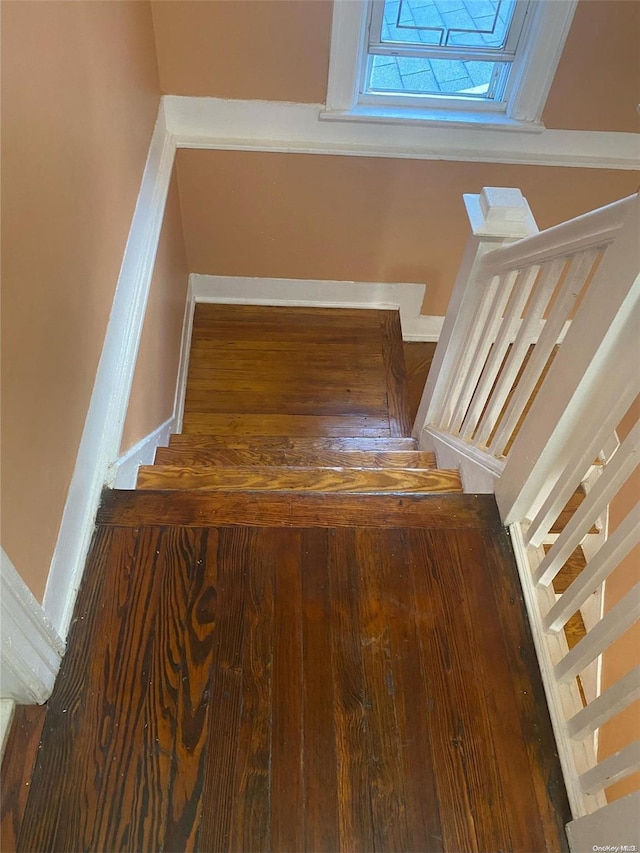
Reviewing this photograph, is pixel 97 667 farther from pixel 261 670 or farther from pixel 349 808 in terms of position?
pixel 349 808

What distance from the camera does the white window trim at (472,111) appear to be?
6.84 feet

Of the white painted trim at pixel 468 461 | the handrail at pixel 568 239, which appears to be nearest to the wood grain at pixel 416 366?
the white painted trim at pixel 468 461

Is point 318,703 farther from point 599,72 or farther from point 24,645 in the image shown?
point 599,72

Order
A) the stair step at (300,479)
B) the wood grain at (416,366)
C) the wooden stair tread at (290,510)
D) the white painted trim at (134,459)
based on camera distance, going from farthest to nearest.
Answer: the wood grain at (416,366)
the stair step at (300,479)
the white painted trim at (134,459)
the wooden stair tread at (290,510)

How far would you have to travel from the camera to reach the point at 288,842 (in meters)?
1.06

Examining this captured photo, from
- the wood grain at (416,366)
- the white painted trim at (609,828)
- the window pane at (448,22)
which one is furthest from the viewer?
the wood grain at (416,366)

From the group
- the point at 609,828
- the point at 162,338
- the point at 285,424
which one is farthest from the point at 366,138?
the point at 609,828

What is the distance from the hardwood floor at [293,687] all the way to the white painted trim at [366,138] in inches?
59.3

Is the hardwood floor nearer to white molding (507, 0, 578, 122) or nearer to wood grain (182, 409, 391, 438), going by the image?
wood grain (182, 409, 391, 438)

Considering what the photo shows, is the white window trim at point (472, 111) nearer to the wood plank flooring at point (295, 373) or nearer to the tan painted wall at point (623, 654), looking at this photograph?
the wood plank flooring at point (295, 373)

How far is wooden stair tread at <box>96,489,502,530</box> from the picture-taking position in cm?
146

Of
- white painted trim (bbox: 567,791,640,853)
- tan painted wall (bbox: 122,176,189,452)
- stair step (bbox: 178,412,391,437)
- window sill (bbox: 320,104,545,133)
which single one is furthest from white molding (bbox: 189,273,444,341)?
white painted trim (bbox: 567,791,640,853)

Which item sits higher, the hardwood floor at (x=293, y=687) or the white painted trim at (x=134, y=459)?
the hardwood floor at (x=293, y=687)

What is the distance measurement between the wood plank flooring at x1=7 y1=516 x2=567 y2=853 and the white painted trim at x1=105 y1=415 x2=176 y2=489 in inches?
7.1
